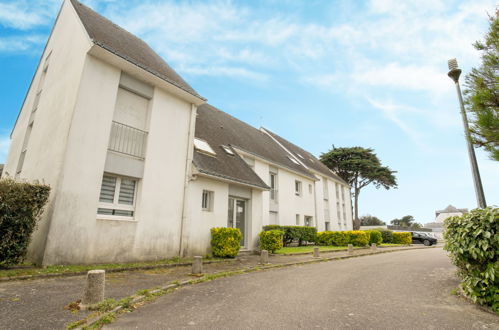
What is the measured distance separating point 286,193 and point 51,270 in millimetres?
14831

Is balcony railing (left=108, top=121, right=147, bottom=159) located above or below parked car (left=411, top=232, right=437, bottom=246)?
above

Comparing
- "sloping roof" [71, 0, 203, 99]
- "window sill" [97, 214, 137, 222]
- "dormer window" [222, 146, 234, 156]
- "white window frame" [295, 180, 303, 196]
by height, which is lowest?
"window sill" [97, 214, 137, 222]

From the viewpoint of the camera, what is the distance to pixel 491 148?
437cm

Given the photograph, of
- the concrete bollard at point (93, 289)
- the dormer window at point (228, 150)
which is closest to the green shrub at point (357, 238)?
the dormer window at point (228, 150)

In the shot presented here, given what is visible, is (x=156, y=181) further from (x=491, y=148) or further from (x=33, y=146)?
(x=491, y=148)

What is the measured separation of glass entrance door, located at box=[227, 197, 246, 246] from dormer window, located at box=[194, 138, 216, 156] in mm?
2429

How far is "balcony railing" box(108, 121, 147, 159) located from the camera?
897cm

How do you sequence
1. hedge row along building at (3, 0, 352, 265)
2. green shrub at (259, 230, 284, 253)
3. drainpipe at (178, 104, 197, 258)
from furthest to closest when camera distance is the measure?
1. green shrub at (259, 230, 284, 253)
2. drainpipe at (178, 104, 197, 258)
3. hedge row along building at (3, 0, 352, 265)

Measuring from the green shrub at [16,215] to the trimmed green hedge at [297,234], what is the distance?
1139 cm

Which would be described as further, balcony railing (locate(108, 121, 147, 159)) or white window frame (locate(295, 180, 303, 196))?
white window frame (locate(295, 180, 303, 196))

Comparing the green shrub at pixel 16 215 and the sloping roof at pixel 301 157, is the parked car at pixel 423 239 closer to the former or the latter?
the sloping roof at pixel 301 157

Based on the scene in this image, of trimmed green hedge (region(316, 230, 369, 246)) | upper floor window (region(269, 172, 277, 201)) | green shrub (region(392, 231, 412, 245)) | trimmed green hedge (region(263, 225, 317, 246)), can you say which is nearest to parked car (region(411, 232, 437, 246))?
green shrub (region(392, 231, 412, 245))

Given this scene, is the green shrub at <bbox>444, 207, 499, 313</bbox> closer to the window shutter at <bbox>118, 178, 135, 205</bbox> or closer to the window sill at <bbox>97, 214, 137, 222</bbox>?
the window sill at <bbox>97, 214, 137, 222</bbox>

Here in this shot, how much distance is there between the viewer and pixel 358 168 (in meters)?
36.4
